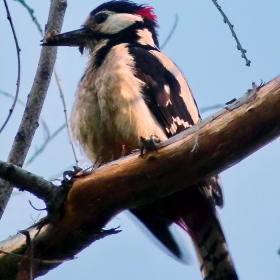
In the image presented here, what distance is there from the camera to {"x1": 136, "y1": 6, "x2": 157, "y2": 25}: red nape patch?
4418 mm

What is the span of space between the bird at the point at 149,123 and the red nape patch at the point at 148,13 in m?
0.65

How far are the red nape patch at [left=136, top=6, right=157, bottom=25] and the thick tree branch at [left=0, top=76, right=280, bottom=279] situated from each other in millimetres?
1921

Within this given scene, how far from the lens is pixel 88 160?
3.67 meters

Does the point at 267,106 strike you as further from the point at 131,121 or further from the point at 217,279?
the point at 217,279

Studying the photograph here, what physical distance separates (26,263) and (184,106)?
1.44 m

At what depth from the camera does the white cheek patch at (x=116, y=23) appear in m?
4.22

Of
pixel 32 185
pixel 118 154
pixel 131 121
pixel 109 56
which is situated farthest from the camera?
pixel 109 56

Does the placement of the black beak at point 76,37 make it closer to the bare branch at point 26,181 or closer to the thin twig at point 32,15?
the thin twig at point 32,15

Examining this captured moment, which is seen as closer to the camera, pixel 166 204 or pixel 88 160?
pixel 166 204

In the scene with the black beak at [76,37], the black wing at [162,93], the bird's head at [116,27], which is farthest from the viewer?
the bird's head at [116,27]

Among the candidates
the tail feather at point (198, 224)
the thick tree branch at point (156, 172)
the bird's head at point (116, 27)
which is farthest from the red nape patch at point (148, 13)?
the thick tree branch at point (156, 172)

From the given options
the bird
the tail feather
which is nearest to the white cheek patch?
the bird

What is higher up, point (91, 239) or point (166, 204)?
point (166, 204)

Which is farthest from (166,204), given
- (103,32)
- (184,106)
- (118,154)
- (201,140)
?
(103,32)
